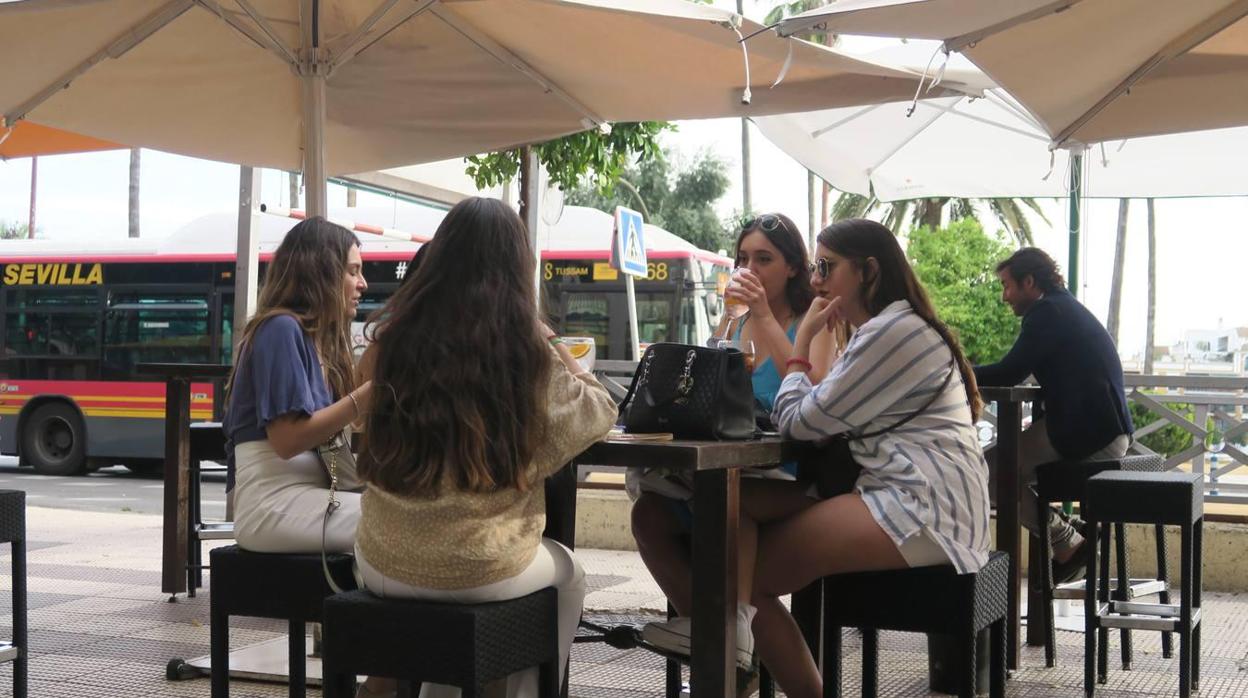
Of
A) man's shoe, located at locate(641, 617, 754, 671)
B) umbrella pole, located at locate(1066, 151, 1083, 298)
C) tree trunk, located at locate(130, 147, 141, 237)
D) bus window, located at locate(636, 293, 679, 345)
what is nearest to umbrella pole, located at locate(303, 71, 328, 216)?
man's shoe, located at locate(641, 617, 754, 671)

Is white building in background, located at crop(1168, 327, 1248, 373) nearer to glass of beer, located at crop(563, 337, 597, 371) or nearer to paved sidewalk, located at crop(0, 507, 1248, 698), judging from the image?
paved sidewalk, located at crop(0, 507, 1248, 698)

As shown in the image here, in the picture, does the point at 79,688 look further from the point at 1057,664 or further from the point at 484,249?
the point at 1057,664

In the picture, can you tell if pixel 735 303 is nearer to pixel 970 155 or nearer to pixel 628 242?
pixel 970 155

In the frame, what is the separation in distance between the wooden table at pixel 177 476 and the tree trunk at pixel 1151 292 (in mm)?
33732

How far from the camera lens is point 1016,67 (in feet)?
14.8

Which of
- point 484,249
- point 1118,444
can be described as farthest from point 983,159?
point 484,249

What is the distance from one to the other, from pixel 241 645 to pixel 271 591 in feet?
6.30

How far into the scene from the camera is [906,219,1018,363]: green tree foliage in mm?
24438

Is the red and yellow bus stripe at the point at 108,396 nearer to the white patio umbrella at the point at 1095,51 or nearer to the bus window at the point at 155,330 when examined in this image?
the bus window at the point at 155,330

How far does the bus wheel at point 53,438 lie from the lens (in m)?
15.3

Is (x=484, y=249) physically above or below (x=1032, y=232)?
below

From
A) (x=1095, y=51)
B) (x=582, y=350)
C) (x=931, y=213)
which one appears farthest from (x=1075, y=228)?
(x=931, y=213)

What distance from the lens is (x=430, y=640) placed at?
2461 mm

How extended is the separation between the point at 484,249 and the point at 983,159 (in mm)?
5101
